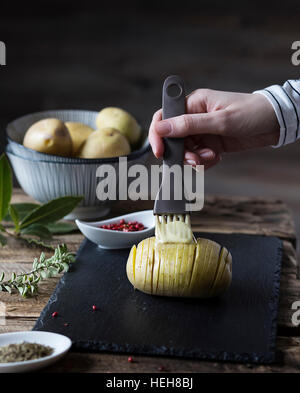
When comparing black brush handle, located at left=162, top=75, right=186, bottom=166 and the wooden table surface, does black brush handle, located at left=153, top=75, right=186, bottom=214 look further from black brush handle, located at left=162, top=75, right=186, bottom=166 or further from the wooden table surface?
the wooden table surface

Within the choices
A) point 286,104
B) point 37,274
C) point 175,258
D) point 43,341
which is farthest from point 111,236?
point 286,104

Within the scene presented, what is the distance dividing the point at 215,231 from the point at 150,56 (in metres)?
2.18

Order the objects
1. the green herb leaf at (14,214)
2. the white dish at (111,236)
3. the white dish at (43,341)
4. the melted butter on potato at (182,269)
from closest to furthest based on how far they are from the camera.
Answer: the white dish at (43,341) → the melted butter on potato at (182,269) → the white dish at (111,236) → the green herb leaf at (14,214)

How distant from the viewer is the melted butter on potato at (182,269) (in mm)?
1238

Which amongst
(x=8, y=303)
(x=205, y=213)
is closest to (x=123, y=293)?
(x=8, y=303)

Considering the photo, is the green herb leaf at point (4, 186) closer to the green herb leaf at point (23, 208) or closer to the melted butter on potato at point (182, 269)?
the green herb leaf at point (23, 208)

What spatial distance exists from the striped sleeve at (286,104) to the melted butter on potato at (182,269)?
0.49 metres

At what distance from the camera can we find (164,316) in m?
1.21

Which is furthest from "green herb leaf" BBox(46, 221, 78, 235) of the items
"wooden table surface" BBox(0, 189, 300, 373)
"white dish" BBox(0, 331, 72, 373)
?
"white dish" BBox(0, 331, 72, 373)

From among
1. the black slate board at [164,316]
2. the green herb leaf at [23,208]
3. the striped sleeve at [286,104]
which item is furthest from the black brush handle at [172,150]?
the green herb leaf at [23,208]

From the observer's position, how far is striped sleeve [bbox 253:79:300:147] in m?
1.55

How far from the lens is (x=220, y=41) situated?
366cm
